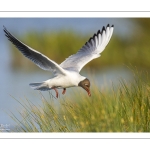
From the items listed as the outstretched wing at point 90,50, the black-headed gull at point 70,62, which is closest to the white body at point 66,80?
the black-headed gull at point 70,62

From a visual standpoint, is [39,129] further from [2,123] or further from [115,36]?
[115,36]

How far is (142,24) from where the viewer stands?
525 cm

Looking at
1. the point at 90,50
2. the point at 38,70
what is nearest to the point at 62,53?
the point at 38,70

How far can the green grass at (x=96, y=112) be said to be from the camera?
4.54 meters

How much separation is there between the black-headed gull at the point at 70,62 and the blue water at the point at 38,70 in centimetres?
13

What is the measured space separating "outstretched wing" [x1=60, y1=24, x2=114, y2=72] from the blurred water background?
99 mm

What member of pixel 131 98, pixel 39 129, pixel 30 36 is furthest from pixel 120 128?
pixel 30 36

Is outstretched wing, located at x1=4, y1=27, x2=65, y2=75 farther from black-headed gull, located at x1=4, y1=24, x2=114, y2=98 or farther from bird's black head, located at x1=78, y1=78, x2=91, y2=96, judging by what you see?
bird's black head, located at x1=78, y1=78, x2=91, y2=96

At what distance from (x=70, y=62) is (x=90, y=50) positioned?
0.27 m

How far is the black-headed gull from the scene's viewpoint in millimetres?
4793

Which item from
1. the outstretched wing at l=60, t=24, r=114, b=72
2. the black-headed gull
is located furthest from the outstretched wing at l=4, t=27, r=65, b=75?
the outstretched wing at l=60, t=24, r=114, b=72
